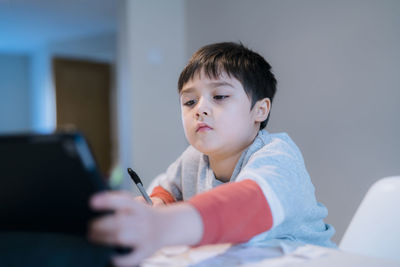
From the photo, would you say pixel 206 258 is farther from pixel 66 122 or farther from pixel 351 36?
pixel 66 122

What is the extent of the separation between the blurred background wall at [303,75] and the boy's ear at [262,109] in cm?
91

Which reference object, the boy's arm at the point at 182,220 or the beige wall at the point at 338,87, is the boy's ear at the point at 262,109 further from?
the beige wall at the point at 338,87

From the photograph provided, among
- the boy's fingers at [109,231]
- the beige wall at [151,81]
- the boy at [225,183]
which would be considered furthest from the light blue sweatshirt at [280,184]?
the beige wall at [151,81]

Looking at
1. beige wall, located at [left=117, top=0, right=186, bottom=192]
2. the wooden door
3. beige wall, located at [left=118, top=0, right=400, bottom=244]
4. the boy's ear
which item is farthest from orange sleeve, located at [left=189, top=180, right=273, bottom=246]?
the wooden door

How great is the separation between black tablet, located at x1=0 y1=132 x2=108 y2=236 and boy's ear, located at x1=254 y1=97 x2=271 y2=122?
59 centimetres

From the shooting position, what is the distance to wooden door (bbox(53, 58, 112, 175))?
576cm

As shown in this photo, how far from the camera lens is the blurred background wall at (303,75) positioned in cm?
160

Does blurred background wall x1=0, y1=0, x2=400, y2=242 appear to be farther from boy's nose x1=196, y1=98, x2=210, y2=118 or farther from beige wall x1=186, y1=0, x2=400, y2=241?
boy's nose x1=196, y1=98, x2=210, y2=118

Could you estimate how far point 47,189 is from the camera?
32 centimetres

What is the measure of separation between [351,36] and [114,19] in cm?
338

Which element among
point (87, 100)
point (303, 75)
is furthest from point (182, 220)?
point (87, 100)

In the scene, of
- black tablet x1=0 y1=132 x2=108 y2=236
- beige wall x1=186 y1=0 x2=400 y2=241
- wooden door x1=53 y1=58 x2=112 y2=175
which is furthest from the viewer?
wooden door x1=53 y1=58 x2=112 y2=175

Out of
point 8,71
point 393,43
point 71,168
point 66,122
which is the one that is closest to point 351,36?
point 393,43

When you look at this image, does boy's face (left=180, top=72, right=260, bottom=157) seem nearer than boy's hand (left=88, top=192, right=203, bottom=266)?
No
